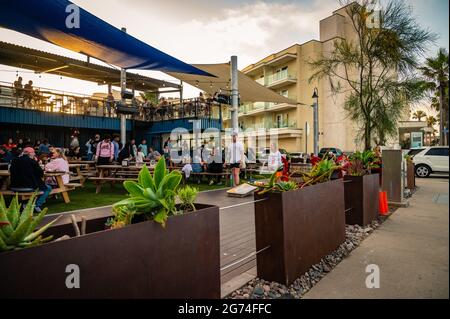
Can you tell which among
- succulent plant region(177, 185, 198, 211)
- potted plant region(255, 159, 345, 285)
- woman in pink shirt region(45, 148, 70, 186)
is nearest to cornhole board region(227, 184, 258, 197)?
woman in pink shirt region(45, 148, 70, 186)

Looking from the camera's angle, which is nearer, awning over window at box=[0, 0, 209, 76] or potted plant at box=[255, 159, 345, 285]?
potted plant at box=[255, 159, 345, 285]

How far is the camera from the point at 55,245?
125cm

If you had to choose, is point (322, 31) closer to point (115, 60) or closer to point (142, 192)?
point (115, 60)

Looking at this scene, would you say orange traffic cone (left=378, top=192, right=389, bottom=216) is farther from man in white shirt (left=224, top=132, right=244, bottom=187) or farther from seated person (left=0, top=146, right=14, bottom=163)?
seated person (left=0, top=146, right=14, bottom=163)

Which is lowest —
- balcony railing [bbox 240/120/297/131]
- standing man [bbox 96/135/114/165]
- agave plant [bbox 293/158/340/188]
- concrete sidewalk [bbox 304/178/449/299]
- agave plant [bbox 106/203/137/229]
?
concrete sidewalk [bbox 304/178/449/299]

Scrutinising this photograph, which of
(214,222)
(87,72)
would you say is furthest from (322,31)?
(214,222)

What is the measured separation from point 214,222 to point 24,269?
1257mm

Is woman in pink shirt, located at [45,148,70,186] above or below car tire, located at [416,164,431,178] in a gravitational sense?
above

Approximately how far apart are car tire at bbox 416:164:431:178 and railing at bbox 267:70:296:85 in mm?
19254

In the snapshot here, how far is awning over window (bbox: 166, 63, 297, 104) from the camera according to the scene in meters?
12.3

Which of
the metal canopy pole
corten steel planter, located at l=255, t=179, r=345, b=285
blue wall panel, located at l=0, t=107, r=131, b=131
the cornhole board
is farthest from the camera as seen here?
blue wall panel, located at l=0, t=107, r=131, b=131

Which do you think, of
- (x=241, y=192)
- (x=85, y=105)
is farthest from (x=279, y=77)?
(x=241, y=192)

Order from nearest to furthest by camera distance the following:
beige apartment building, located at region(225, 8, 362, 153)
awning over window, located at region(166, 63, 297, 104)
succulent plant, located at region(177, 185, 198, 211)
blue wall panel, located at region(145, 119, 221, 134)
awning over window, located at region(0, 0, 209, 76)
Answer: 1. succulent plant, located at region(177, 185, 198, 211)
2. awning over window, located at region(0, 0, 209, 76)
3. awning over window, located at region(166, 63, 297, 104)
4. blue wall panel, located at region(145, 119, 221, 134)
5. beige apartment building, located at region(225, 8, 362, 153)

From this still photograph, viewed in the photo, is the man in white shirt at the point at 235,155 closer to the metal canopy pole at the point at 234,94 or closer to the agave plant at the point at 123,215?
the metal canopy pole at the point at 234,94
